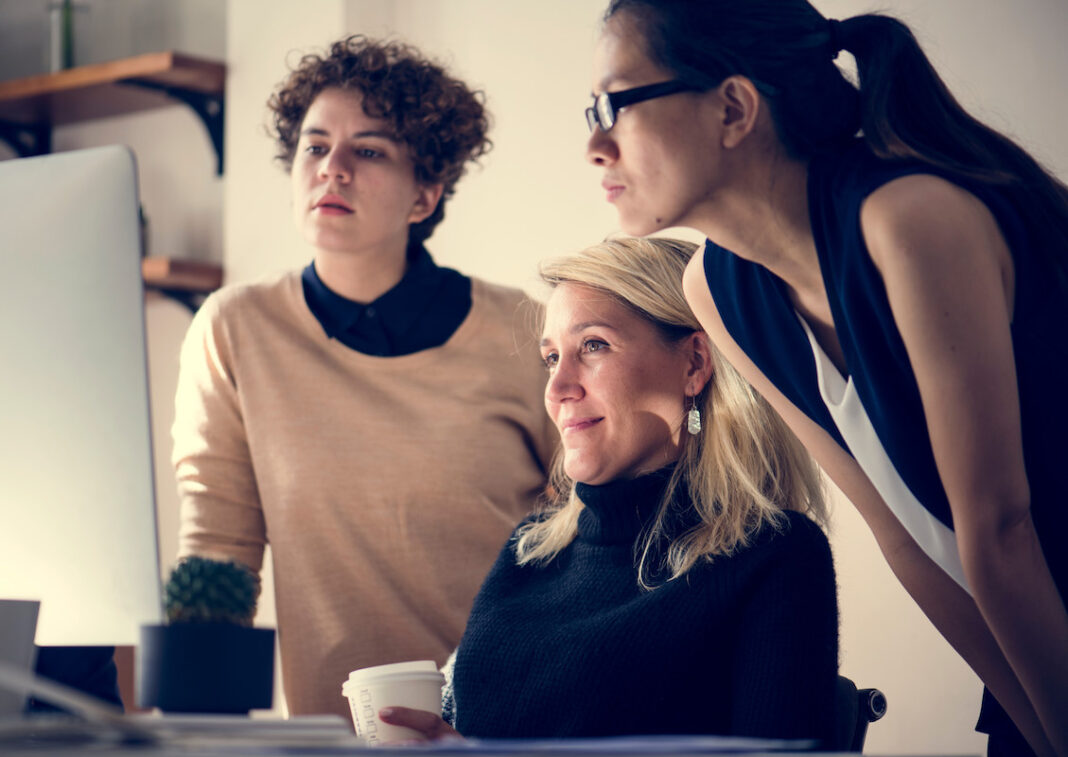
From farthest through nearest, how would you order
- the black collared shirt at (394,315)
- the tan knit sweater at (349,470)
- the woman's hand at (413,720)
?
1. the black collared shirt at (394,315)
2. the tan knit sweater at (349,470)
3. the woman's hand at (413,720)

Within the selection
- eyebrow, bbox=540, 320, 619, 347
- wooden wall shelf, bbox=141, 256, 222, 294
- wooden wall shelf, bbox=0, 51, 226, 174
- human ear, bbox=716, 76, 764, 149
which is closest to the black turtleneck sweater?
eyebrow, bbox=540, 320, 619, 347

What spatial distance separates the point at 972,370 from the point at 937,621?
1.14ft

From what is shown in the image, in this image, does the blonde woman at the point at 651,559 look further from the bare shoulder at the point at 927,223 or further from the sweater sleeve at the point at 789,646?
the bare shoulder at the point at 927,223

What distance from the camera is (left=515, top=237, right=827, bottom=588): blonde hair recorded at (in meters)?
1.31

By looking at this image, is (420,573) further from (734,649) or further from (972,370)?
(972,370)

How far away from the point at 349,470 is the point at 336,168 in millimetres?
475

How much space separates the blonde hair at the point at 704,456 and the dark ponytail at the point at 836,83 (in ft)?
1.43

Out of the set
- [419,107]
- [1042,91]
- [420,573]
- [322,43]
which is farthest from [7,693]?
[322,43]

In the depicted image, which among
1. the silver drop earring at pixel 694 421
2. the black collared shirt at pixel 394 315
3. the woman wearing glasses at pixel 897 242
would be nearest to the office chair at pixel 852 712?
the woman wearing glasses at pixel 897 242

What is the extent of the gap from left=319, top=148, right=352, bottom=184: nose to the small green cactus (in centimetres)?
116

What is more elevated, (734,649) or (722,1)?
(722,1)

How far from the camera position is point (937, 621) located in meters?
1.15

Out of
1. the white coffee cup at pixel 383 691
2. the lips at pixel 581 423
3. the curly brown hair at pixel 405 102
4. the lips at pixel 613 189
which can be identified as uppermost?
Answer: the curly brown hair at pixel 405 102

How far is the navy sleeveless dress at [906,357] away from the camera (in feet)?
3.15
